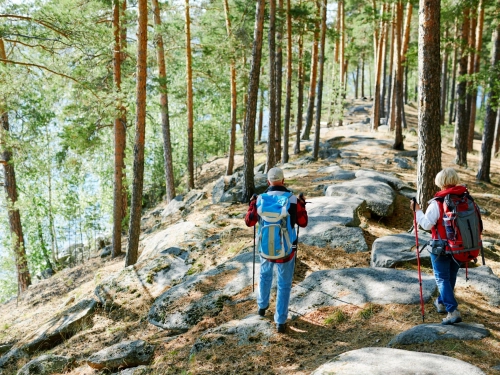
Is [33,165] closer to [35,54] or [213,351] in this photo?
[35,54]

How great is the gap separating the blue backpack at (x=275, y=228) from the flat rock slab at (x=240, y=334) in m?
1.02

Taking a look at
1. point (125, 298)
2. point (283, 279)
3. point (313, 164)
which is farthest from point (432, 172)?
point (313, 164)

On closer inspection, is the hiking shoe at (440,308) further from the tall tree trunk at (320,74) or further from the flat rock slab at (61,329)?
the tall tree trunk at (320,74)

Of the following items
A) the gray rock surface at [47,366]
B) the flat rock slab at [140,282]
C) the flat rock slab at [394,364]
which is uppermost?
the flat rock slab at [394,364]

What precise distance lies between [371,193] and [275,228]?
5.93 metres

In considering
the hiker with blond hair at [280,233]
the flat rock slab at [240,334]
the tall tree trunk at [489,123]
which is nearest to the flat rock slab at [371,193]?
the hiker with blond hair at [280,233]

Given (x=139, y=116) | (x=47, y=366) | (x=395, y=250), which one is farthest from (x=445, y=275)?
(x=139, y=116)

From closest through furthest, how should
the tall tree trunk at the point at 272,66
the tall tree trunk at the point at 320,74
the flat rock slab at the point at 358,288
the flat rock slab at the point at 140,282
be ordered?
the flat rock slab at the point at 358,288 → the flat rock slab at the point at 140,282 → the tall tree trunk at the point at 272,66 → the tall tree trunk at the point at 320,74

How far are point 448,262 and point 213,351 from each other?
3.08 metres

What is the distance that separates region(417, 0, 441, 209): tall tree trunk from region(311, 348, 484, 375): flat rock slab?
4.58 metres

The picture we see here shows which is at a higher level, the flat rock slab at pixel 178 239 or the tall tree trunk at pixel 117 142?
the tall tree trunk at pixel 117 142

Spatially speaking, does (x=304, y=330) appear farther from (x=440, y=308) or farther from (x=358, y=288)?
(x=440, y=308)

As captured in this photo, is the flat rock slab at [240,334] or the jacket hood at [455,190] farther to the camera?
the flat rock slab at [240,334]

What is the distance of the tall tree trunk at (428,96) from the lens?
24.2 feet
